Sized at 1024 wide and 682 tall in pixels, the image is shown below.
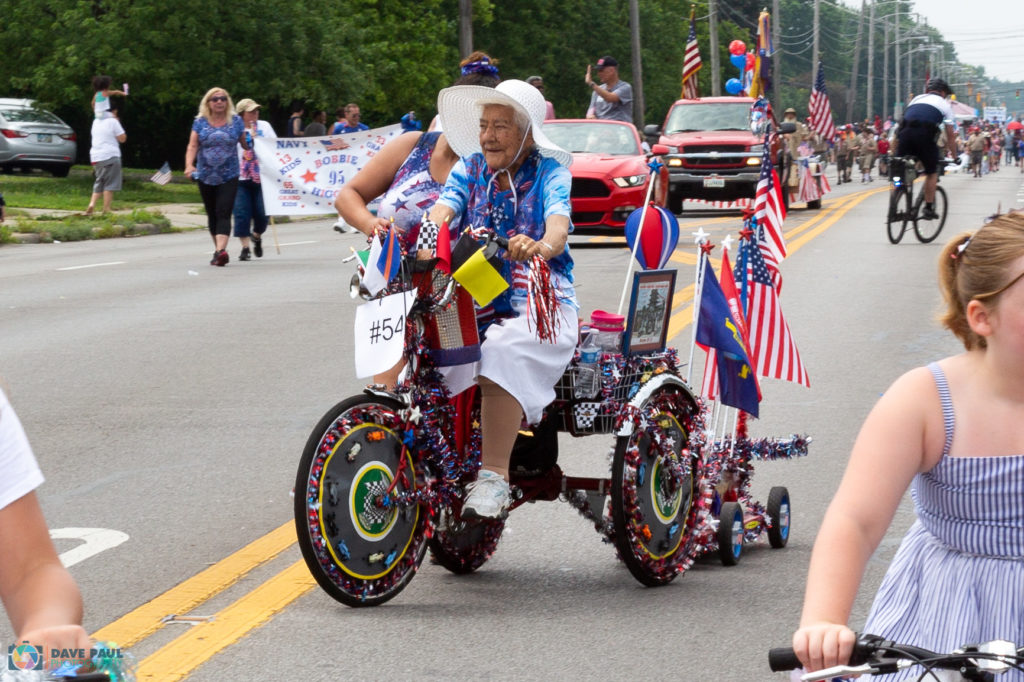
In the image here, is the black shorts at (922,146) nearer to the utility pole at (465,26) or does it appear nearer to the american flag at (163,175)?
the american flag at (163,175)

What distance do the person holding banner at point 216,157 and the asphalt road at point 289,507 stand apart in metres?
2.60

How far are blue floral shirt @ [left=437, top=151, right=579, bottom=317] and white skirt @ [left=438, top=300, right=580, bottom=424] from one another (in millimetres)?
128

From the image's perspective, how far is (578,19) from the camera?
6400cm

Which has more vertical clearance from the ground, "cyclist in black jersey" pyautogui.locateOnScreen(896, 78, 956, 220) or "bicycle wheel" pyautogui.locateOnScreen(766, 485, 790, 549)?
"cyclist in black jersey" pyautogui.locateOnScreen(896, 78, 956, 220)

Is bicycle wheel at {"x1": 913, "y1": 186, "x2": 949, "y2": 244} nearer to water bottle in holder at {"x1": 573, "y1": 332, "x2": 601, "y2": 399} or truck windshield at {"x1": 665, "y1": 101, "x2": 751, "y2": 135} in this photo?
truck windshield at {"x1": 665, "y1": 101, "x2": 751, "y2": 135}

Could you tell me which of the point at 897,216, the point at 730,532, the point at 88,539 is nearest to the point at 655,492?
the point at 730,532

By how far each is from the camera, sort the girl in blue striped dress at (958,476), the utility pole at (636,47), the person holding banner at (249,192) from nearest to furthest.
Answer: the girl in blue striped dress at (958,476) < the person holding banner at (249,192) < the utility pole at (636,47)

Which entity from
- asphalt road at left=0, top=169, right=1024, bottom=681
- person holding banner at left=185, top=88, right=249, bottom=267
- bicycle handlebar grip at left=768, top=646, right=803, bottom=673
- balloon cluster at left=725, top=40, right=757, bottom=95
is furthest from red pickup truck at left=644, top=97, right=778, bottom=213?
bicycle handlebar grip at left=768, top=646, right=803, bottom=673

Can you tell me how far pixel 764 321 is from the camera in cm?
663

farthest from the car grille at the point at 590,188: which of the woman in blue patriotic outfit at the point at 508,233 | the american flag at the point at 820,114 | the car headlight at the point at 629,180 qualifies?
the american flag at the point at 820,114

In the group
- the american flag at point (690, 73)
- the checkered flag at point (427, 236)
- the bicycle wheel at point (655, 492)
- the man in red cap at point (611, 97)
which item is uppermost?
the american flag at point (690, 73)

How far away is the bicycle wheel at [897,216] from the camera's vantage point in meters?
20.6

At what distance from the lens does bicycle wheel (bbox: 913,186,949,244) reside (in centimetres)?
2084

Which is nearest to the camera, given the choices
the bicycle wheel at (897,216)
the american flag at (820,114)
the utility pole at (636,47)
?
the bicycle wheel at (897,216)
